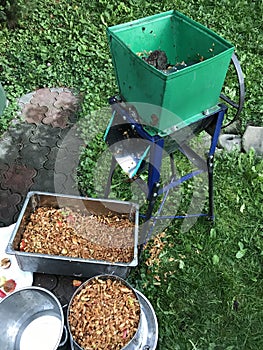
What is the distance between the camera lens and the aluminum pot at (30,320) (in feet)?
8.15

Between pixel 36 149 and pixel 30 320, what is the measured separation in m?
1.75

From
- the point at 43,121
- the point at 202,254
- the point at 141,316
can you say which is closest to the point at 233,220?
the point at 202,254

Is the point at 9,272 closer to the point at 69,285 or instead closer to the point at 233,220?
the point at 69,285

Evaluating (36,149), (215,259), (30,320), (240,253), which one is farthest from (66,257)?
(36,149)

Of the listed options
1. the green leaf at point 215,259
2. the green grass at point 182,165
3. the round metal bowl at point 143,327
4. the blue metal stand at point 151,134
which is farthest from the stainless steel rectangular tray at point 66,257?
the green leaf at point 215,259

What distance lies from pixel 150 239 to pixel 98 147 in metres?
1.11

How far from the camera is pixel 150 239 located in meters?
3.15

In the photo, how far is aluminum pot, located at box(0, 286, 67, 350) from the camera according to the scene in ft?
8.15

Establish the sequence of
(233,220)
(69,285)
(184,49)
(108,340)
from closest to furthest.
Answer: (108,340)
(184,49)
(69,285)
(233,220)

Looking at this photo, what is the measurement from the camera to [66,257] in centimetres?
257

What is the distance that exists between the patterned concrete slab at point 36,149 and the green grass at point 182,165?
5.1 inches

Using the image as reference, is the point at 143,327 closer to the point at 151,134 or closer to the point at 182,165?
the point at 151,134

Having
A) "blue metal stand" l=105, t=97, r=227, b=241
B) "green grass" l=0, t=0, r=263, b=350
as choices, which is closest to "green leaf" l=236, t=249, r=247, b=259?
"green grass" l=0, t=0, r=263, b=350

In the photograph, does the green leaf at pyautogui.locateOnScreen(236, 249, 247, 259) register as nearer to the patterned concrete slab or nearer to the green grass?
the green grass
